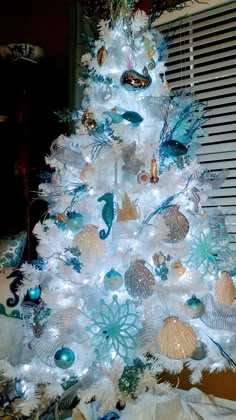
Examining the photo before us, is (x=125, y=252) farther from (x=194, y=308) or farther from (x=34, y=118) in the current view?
(x=34, y=118)

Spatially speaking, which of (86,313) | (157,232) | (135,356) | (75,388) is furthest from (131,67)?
(75,388)

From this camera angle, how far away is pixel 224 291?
50.3 inches

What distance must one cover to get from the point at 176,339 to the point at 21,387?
2.02 ft

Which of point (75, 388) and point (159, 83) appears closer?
point (75, 388)

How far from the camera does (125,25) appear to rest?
4.62ft

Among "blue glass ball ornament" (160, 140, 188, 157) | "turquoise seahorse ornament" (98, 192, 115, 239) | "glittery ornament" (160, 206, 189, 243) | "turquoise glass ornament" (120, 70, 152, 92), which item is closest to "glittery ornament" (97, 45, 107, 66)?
"turquoise glass ornament" (120, 70, 152, 92)

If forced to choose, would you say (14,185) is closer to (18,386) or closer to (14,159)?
(14,159)

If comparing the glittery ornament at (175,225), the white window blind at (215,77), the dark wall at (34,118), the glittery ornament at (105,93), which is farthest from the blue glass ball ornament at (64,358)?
the dark wall at (34,118)

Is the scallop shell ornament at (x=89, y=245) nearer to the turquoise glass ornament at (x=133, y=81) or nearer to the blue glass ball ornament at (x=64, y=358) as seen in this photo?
the blue glass ball ornament at (x=64, y=358)

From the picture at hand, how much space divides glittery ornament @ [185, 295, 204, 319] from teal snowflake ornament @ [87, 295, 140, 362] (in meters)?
0.19

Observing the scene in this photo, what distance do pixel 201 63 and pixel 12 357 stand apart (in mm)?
1768

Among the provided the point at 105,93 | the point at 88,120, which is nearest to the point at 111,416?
the point at 88,120

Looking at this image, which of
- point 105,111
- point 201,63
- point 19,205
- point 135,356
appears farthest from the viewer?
point 19,205

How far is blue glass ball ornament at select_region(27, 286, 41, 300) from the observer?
1.43 m
